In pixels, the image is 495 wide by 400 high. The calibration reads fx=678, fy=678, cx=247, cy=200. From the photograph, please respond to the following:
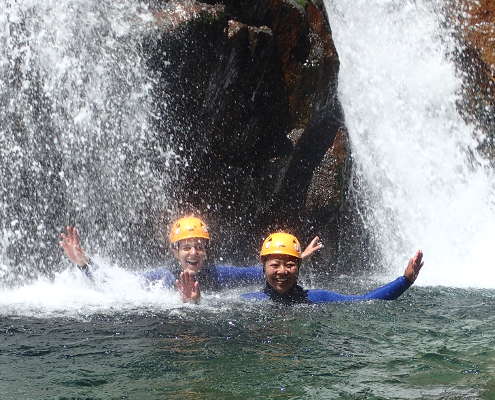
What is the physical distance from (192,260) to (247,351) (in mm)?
2545

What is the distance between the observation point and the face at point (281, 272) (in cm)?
696

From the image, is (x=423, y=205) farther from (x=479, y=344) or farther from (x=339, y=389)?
(x=339, y=389)

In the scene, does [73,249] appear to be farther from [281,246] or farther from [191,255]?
[281,246]

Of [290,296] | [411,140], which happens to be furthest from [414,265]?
[411,140]

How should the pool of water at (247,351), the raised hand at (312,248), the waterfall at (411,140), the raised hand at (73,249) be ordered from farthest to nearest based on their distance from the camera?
1. the waterfall at (411,140)
2. the raised hand at (312,248)
3. the raised hand at (73,249)
4. the pool of water at (247,351)

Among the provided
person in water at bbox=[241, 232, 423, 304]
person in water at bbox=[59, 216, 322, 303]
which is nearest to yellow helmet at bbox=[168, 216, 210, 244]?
person in water at bbox=[59, 216, 322, 303]

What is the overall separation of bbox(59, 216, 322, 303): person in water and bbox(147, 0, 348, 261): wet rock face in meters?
2.55

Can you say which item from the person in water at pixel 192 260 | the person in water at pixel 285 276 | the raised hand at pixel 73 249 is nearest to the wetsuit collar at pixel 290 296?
the person in water at pixel 285 276

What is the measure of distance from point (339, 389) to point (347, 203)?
827 centimetres

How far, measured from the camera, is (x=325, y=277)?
38.5 ft

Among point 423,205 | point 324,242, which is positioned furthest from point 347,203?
point 423,205

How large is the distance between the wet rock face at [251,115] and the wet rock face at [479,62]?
3831mm

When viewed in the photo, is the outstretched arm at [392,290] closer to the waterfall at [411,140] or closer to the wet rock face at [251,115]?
the wet rock face at [251,115]

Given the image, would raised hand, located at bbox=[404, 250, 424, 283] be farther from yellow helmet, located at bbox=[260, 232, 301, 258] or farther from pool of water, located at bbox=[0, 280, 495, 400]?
yellow helmet, located at bbox=[260, 232, 301, 258]
